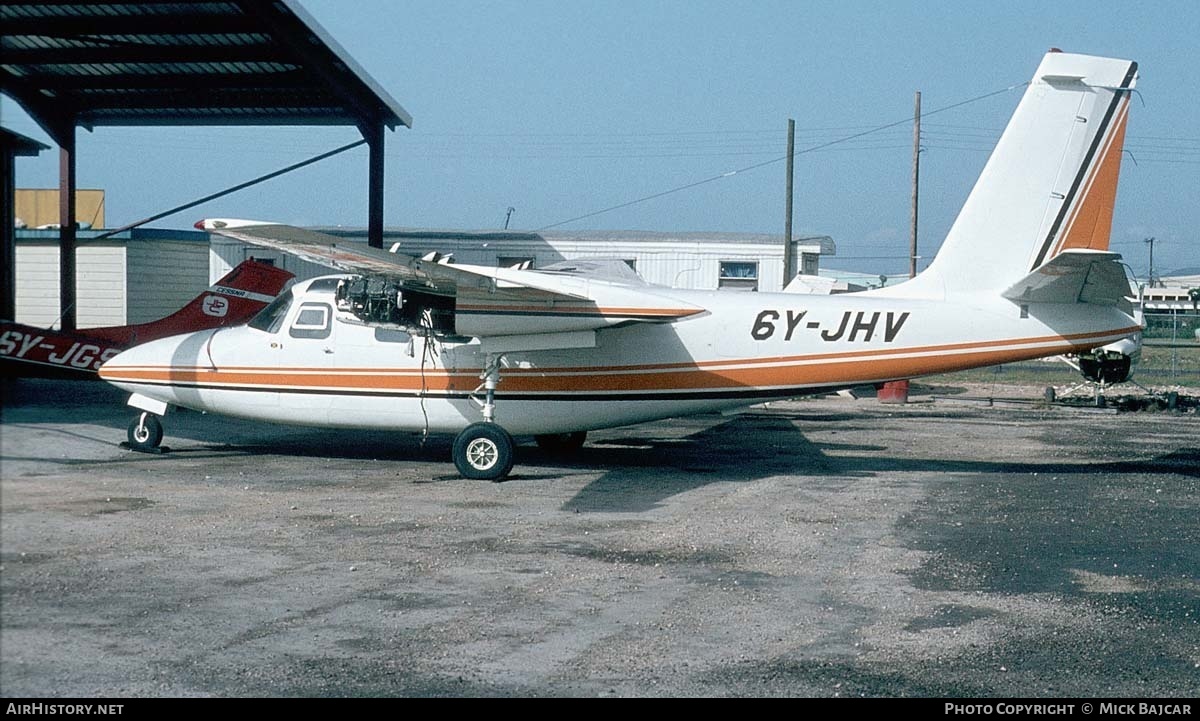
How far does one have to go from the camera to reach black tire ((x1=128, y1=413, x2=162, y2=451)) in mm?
14865

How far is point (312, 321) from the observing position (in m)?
14.5

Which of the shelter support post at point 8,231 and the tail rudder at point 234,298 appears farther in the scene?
the tail rudder at point 234,298

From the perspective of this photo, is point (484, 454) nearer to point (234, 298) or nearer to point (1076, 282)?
point (1076, 282)

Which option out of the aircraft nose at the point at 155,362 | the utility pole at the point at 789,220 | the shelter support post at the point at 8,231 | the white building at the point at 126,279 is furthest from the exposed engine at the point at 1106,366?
the shelter support post at the point at 8,231

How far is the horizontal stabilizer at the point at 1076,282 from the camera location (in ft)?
39.8

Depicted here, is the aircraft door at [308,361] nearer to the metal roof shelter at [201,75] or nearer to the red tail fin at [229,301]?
the metal roof shelter at [201,75]

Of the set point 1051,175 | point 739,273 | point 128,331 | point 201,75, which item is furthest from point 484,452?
point 739,273

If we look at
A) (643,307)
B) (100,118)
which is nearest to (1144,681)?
(643,307)

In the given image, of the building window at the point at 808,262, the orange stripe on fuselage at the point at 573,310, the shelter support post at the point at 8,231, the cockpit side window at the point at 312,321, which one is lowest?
the cockpit side window at the point at 312,321

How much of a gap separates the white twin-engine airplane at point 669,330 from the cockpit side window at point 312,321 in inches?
0.9

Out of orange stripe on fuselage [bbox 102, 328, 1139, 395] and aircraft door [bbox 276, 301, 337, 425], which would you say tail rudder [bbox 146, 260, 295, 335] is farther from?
aircraft door [bbox 276, 301, 337, 425]

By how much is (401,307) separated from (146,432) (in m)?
4.40

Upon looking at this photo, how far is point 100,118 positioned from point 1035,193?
1867 cm

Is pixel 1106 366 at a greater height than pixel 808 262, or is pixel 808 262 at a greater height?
pixel 808 262
